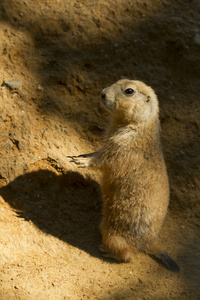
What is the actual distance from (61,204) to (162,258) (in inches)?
56.9

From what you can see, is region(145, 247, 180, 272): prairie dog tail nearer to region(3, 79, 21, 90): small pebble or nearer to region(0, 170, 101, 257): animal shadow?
region(0, 170, 101, 257): animal shadow

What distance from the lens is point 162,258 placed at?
4.05 meters

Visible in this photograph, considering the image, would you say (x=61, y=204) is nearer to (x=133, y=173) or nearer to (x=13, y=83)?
(x=133, y=173)

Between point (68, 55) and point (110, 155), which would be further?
point (68, 55)

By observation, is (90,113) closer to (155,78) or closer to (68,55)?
(68,55)

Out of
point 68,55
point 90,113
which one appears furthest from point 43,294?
point 68,55

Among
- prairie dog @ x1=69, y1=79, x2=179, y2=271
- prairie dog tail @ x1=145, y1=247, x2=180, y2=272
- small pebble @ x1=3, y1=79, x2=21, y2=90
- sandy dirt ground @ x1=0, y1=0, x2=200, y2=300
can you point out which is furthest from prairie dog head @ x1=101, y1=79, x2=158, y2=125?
prairie dog tail @ x1=145, y1=247, x2=180, y2=272

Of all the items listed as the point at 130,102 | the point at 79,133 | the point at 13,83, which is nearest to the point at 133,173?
the point at 130,102

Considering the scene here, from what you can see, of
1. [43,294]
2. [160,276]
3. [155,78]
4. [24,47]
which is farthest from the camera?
[155,78]

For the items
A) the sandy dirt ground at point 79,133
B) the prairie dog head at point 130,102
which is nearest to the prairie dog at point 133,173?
the prairie dog head at point 130,102

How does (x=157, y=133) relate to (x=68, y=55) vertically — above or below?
below

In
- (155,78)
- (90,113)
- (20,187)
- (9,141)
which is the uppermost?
(155,78)

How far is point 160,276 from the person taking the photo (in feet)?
12.9

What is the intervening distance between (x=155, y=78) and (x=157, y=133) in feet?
5.77
